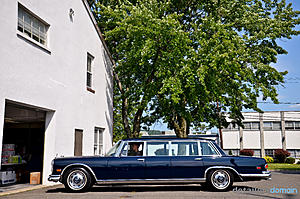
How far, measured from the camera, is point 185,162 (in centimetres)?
913

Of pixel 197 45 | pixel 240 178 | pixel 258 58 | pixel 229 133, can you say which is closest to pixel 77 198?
pixel 240 178

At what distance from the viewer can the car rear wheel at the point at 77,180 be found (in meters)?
9.07

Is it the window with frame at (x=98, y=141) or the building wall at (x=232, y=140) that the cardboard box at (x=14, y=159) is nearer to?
the window with frame at (x=98, y=141)

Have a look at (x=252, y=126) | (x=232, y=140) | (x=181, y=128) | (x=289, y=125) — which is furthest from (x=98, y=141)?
(x=289, y=125)

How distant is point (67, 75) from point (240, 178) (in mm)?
7190

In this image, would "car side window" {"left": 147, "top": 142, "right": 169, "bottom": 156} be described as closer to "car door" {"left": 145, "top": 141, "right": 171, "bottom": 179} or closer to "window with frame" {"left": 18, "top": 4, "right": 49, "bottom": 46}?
"car door" {"left": 145, "top": 141, "right": 171, "bottom": 179}

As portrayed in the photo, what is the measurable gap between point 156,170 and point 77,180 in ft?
7.44

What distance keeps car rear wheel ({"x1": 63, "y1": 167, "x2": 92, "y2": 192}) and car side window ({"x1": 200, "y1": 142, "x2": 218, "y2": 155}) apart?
3.38 meters

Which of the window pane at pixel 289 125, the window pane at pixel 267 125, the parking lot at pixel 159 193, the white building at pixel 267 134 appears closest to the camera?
the parking lot at pixel 159 193

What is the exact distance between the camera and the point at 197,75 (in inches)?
611

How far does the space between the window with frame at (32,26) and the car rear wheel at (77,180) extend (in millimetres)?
4427

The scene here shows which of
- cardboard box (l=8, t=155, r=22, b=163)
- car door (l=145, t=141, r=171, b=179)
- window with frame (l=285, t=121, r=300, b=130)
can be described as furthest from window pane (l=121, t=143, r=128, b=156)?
window with frame (l=285, t=121, r=300, b=130)

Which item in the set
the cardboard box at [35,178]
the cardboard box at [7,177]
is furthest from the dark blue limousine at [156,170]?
the cardboard box at [7,177]

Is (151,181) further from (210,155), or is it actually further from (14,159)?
(14,159)
